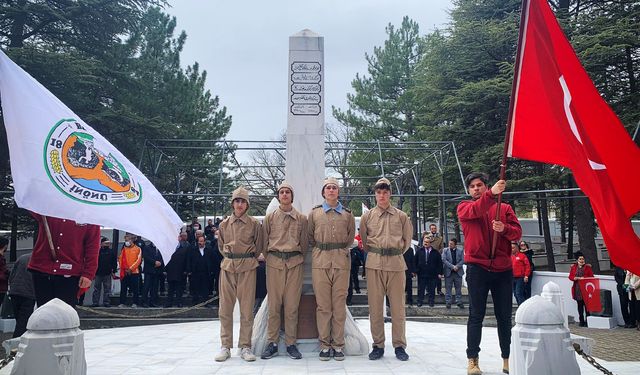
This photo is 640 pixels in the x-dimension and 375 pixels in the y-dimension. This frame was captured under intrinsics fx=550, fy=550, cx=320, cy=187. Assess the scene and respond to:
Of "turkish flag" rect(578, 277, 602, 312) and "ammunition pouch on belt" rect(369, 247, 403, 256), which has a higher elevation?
"ammunition pouch on belt" rect(369, 247, 403, 256)

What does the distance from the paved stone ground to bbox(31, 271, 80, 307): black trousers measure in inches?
289

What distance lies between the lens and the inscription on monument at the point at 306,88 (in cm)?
738

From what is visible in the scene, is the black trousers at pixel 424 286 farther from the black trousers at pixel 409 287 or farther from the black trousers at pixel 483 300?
the black trousers at pixel 483 300

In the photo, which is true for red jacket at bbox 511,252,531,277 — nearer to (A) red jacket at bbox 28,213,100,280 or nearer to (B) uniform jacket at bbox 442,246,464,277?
(B) uniform jacket at bbox 442,246,464,277

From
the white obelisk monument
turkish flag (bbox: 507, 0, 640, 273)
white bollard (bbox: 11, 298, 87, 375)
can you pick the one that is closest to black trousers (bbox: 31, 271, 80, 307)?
white bollard (bbox: 11, 298, 87, 375)

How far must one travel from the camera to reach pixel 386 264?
6.16 m

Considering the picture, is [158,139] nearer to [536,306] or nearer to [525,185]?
[525,185]

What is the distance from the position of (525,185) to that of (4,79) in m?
17.3

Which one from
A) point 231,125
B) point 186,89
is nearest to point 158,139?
point 186,89

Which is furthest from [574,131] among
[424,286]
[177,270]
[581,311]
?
[177,270]

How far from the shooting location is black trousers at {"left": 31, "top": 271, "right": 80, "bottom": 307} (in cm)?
501

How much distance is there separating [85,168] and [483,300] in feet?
13.2

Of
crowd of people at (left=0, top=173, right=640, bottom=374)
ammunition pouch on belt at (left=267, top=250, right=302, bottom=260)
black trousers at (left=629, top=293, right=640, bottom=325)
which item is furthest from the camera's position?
black trousers at (left=629, top=293, right=640, bottom=325)

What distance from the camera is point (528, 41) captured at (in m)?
4.94
